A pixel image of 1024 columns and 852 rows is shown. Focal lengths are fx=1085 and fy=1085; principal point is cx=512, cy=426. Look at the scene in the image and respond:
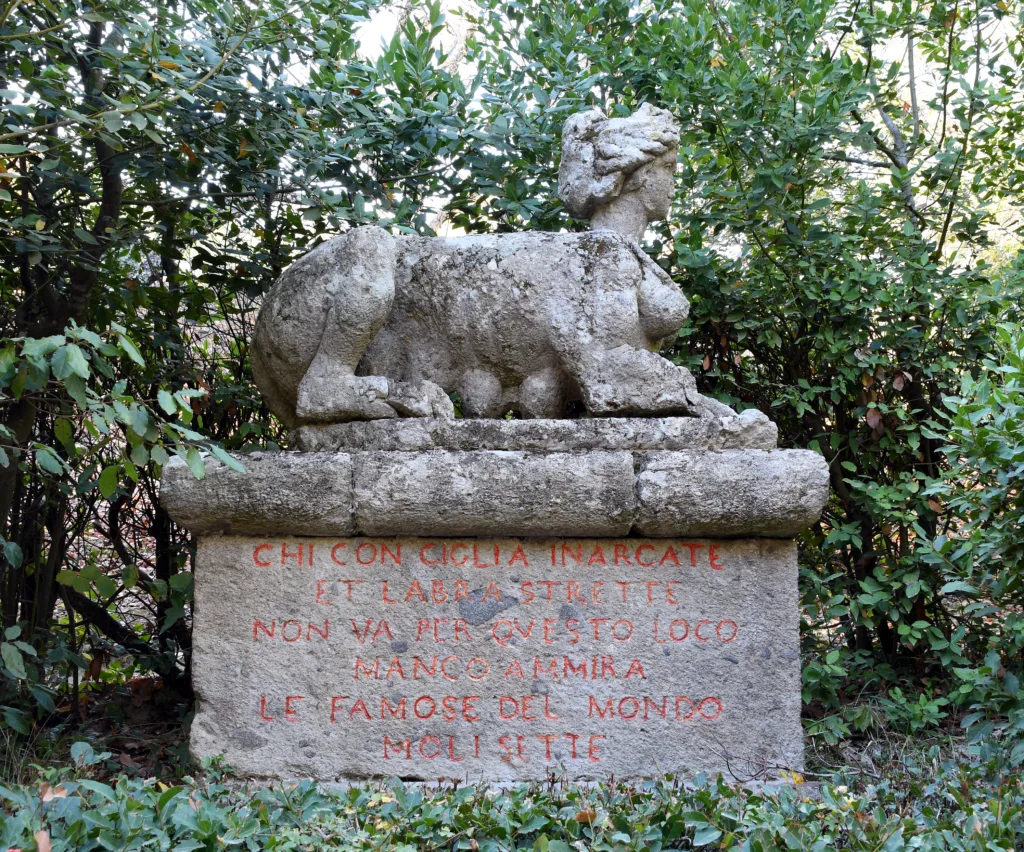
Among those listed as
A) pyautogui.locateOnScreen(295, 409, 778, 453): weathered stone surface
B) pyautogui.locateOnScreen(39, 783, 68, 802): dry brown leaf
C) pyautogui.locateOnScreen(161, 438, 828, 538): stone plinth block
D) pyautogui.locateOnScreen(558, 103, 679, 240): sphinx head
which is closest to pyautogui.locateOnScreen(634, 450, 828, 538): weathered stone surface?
pyautogui.locateOnScreen(161, 438, 828, 538): stone plinth block

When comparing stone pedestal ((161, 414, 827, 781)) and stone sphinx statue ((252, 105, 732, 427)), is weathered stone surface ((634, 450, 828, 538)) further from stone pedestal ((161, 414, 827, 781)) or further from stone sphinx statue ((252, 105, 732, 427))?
stone sphinx statue ((252, 105, 732, 427))

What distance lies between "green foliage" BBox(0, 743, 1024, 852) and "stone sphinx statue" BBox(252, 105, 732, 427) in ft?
4.22

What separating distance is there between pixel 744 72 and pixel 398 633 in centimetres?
302

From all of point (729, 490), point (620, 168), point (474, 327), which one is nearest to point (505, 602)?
point (729, 490)

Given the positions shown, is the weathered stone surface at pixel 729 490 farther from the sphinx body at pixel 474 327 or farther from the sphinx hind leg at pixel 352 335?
the sphinx hind leg at pixel 352 335

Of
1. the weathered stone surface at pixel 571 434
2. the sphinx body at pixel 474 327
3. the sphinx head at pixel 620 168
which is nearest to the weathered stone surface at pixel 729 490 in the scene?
the weathered stone surface at pixel 571 434

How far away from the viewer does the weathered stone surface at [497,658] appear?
3.50m

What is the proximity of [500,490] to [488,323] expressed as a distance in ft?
2.16

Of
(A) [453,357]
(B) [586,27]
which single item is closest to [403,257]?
(A) [453,357]

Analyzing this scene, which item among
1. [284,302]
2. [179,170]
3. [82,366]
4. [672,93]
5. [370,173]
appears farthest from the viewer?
[370,173]

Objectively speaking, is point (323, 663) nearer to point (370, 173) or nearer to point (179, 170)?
point (179, 170)

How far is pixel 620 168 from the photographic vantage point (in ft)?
13.1

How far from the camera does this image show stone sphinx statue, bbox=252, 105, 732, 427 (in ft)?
12.2

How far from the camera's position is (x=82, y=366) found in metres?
2.73
